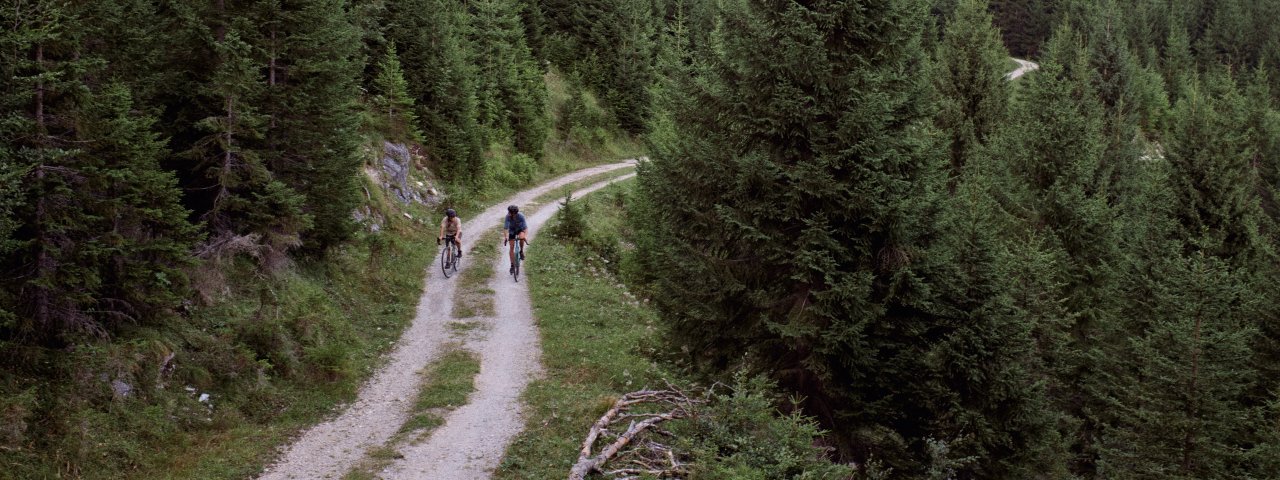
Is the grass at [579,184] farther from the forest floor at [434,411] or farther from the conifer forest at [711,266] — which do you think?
the conifer forest at [711,266]

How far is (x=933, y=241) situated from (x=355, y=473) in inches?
372

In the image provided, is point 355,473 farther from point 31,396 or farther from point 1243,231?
point 1243,231

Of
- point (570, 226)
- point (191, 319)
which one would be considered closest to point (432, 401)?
point (191, 319)

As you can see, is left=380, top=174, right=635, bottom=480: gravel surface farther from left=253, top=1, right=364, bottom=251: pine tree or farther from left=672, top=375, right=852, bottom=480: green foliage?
left=253, top=1, right=364, bottom=251: pine tree

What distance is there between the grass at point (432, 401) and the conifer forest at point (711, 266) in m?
1.47

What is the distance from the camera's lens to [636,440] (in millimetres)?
9359

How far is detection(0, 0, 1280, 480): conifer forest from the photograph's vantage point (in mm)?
9109

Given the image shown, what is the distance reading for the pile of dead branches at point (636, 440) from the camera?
835cm

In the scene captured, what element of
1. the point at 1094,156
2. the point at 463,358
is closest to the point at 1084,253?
the point at 1094,156

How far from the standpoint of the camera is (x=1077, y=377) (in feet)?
62.5

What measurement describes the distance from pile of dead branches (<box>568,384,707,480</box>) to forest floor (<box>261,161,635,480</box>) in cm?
165

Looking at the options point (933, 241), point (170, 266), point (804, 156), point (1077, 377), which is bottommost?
point (1077, 377)

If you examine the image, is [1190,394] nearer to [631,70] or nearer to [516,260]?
[516,260]

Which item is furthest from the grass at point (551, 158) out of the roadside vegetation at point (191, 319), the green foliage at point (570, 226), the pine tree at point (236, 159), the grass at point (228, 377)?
the pine tree at point (236, 159)
